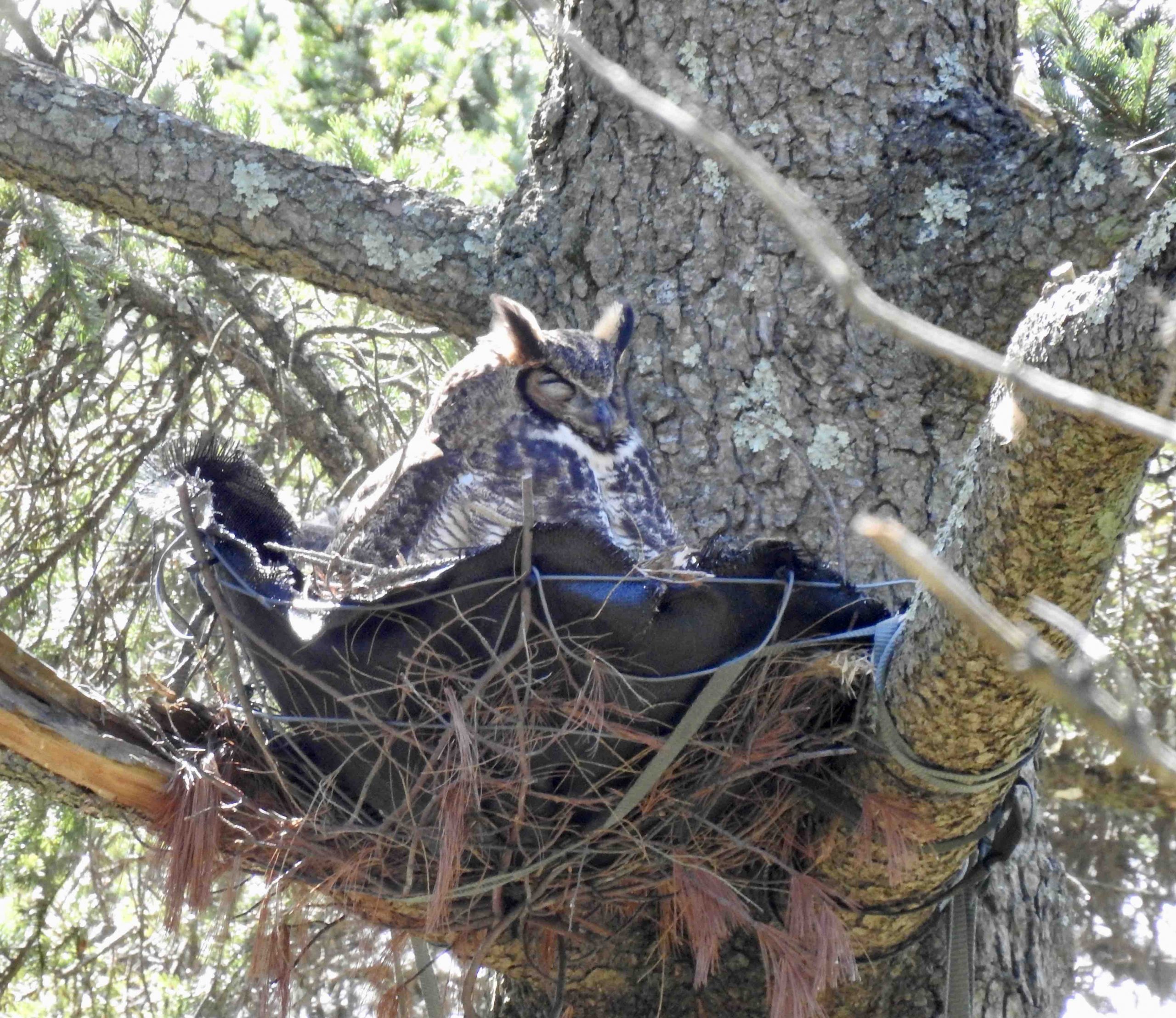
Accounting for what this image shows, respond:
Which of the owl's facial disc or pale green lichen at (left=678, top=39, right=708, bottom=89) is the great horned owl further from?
pale green lichen at (left=678, top=39, right=708, bottom=89)

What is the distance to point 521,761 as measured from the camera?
69.1 inches

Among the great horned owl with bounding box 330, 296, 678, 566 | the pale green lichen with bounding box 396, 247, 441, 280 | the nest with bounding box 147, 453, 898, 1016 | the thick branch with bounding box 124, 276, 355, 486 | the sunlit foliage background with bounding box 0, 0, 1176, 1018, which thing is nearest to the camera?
the nest with bounding box 147, 453, 898, 1016

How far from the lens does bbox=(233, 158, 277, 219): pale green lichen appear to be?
2783 mm

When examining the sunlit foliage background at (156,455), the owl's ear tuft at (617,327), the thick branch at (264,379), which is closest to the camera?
the owl's ear tuft at (617,327)

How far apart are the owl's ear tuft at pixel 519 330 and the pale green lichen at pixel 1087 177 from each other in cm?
94

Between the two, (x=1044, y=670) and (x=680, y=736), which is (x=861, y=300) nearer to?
(x=1044, y=670)

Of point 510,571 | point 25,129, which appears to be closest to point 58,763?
point 510,571

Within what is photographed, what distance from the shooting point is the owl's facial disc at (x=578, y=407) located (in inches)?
98.7

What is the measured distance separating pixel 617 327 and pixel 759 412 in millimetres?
299

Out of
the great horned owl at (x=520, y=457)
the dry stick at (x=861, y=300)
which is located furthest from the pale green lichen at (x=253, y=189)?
the dry stick at (x=861, y=300)

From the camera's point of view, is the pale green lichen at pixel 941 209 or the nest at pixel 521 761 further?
the pale green lichen at pixel 941 209

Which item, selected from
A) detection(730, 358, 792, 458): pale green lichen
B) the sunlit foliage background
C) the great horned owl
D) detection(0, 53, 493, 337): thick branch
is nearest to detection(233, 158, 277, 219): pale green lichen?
detection(0, 53, 493, 337): thick branch

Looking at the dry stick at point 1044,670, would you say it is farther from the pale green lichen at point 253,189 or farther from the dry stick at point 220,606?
the pale green lichen at point 253,189

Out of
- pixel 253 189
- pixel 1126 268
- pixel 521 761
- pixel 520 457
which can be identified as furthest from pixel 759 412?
pixel 1126 268
